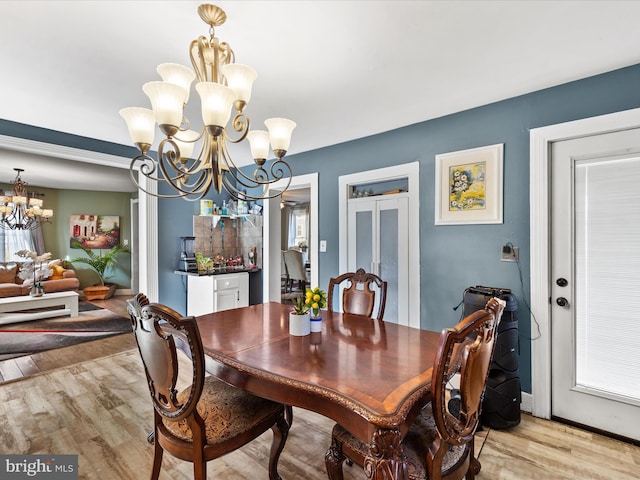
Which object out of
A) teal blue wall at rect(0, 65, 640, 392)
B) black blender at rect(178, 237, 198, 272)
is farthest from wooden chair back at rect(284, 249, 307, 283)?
teal blue wall at rect(0, 65, 640, 392)

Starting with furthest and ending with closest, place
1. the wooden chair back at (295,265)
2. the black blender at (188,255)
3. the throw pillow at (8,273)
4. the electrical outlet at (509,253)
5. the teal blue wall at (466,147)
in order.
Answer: the wooden chair back at (295,265) → the throw pillow at (8,273) → the black blender at (188,255) → the electrical outlet at (509,253) → the teal blue wall at (466,147)

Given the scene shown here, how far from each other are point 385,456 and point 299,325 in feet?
2.69

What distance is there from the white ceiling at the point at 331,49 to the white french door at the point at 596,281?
2.04ft

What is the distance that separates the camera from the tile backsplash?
451 cm

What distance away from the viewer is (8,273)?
6.05 meters

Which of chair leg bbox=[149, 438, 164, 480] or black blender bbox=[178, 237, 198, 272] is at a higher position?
black blender bbox=[178, 237, 198, 272]

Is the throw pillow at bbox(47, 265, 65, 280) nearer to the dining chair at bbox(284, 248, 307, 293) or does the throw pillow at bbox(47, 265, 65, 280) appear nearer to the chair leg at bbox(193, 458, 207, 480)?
the dining chair at bbox(284, 248, 307, 293)

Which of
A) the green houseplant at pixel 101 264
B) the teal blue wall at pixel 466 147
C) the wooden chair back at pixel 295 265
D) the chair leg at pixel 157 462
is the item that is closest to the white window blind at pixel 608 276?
the teal blue wall at pixel 466 147

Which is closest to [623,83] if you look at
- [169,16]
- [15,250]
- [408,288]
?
[408,288]

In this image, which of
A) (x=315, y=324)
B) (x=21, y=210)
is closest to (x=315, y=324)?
(x=315, y=324)

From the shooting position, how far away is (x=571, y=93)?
7.32 feet

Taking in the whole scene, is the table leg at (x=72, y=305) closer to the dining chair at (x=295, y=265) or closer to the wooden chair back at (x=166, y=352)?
the dining chair at (x=295, y=265)

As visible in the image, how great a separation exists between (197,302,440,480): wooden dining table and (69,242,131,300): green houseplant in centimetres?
655

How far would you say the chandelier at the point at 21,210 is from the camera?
19.7 ft
